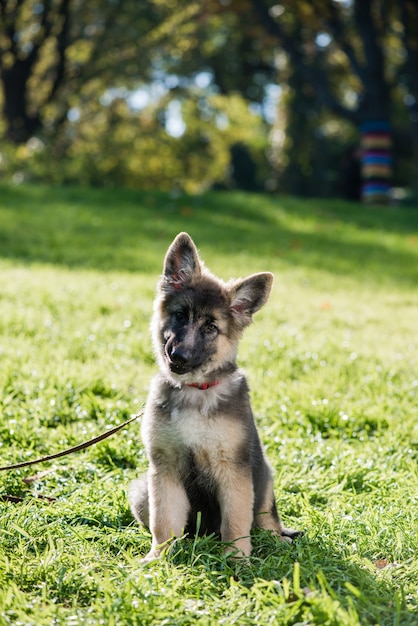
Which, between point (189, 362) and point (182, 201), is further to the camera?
point (182, 201)

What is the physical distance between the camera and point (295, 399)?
6168mm

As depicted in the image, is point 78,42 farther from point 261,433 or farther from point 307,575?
point 307,575

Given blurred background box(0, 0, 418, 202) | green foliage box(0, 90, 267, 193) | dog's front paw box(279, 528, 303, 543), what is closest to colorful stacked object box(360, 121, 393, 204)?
blurred background box(0, 0, 418, 202)

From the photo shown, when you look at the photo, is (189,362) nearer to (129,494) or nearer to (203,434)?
(203,434)

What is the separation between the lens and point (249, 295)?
4.07 m

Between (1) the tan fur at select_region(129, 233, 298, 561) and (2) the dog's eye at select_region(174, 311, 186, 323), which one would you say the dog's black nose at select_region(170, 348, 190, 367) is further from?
(2) the dog's eye at select_region(174, 311, 186, 323)

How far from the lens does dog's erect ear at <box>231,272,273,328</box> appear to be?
13.2 ft

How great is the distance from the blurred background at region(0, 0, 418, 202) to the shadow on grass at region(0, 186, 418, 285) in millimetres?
3667

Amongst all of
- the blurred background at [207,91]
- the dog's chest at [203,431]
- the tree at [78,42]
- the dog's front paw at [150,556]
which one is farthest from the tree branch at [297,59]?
the dog's front paw at [150,556]

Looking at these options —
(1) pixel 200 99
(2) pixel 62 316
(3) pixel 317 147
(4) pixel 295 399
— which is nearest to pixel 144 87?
(1) pixel 200 99

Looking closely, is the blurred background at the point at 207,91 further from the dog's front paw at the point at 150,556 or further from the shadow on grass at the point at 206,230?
the dog's front paw at the point at 150,556

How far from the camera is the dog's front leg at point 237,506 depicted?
369 cm

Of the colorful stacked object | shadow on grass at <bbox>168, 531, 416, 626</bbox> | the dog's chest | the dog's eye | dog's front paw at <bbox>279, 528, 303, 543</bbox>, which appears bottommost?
dog's front paw at <bbox>279, 528, 303, 543</bbox>

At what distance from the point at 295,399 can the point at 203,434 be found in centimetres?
259
